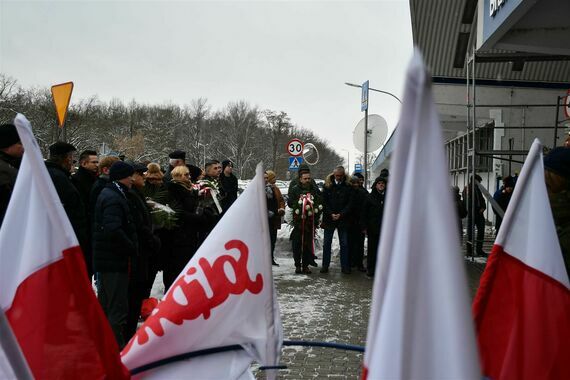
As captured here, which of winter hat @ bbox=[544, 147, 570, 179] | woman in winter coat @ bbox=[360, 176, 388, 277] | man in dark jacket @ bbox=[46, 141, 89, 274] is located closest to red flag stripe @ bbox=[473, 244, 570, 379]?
winter hat @ bbox=[544, 147, 570, 179]

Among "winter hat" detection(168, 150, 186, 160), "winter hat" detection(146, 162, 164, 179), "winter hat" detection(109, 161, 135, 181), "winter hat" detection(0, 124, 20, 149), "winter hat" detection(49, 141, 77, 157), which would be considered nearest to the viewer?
"winter hat" detection(0, 124, 20, 149)

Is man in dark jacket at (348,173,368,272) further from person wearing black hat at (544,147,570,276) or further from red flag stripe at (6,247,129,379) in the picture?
red flag stripe at (6,247,129,379)

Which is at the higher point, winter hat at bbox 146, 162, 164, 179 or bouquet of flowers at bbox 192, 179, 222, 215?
winter hat at bbox 146, 162, 164, 179

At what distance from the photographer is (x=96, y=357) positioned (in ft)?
6.26

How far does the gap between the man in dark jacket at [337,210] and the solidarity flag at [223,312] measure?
7124 mm

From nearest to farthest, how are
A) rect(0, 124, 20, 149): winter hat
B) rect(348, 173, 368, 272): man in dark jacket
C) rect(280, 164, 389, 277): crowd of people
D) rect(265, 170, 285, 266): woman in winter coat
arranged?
rect(0, 124, 20, 149): winter hat
rect(280, 164, 389, 277): crowd of people
rect(348, 173, 368, 272): man in dark jacket
rect(265, 170, 285, 266): woman in winter coat

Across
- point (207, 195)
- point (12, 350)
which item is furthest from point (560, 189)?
point (207, 195)

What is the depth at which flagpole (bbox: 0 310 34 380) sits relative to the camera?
1499 millimetres

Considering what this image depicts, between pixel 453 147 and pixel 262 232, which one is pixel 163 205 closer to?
pixel 262 232

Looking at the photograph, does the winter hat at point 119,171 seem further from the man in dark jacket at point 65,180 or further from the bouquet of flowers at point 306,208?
the bouquet of flowers at point 306,208

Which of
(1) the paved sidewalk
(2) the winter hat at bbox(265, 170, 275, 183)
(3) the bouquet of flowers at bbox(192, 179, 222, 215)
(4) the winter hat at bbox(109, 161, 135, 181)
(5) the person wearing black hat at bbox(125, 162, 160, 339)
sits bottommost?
(1) the paved sidewalk

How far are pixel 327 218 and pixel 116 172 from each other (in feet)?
17.4

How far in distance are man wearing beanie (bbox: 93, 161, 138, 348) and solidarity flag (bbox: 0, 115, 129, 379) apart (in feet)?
9.01

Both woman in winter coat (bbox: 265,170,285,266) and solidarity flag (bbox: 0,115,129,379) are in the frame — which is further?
woman in winter coat (bbox: 265,170,285,266)
